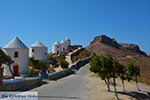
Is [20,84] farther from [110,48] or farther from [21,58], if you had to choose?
[110,48]

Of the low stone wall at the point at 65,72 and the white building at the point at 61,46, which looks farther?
the white building at the point at 61,46

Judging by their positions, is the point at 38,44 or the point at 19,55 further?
the point at 38,44

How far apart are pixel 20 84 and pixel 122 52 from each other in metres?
79.9

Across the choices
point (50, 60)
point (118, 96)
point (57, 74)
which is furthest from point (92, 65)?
point (50, 60)

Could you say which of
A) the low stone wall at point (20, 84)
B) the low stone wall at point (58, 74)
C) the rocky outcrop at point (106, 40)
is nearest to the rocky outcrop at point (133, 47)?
the rocky outcrop at point (106, 40)

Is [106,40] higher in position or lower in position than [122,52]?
higher

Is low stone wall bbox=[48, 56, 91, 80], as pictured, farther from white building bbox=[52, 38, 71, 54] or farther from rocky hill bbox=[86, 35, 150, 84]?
white building bbox=[52, 38, 71, 54]

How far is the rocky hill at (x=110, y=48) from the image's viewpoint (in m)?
98.4

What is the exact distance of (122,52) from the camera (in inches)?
4134

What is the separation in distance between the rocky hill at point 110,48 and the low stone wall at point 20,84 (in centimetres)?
5673

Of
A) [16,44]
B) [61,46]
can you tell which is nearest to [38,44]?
[16,44]

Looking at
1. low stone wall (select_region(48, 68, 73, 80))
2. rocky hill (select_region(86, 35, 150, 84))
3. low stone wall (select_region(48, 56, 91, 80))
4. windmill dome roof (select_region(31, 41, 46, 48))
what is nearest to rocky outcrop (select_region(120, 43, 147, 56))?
rocky hill (select_region(86, 35, 150, 84))

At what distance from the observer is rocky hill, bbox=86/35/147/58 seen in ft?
323

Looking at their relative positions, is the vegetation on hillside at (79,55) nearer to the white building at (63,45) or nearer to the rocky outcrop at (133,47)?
the white building at (63,45)
